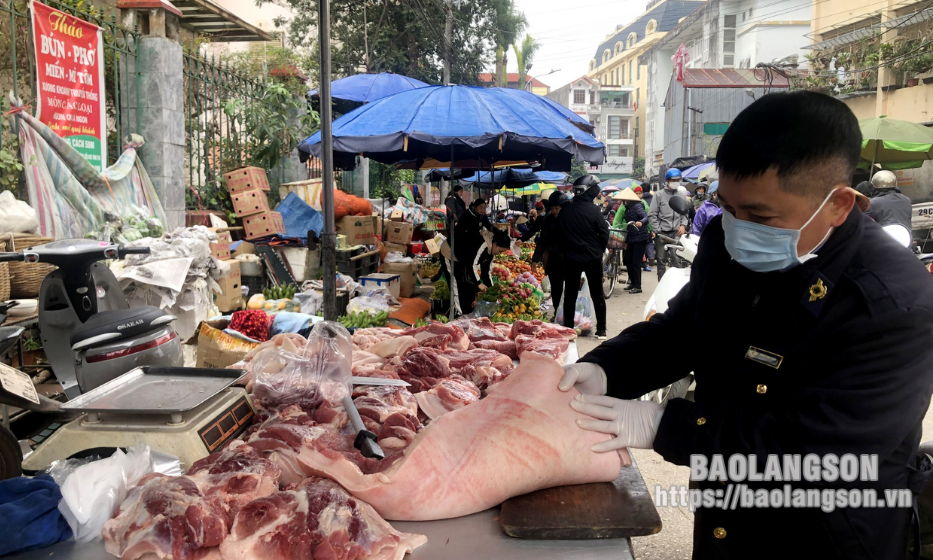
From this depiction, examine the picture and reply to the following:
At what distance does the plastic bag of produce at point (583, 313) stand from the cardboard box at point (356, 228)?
399cm

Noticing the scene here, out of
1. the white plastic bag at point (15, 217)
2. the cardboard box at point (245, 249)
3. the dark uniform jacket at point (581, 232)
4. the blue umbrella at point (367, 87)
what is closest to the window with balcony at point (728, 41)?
the blue umbrella at point (367, 87)

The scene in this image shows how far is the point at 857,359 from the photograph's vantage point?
4.77 ft

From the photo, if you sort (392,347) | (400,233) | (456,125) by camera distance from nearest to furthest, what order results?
(392,347), (456,125), (400,233)

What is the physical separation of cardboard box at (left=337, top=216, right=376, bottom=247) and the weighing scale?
28.0 ft

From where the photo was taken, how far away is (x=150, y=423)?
2.15m

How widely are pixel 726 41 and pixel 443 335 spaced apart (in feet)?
153

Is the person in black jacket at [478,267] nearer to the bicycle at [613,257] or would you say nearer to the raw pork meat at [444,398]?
the bicycle at [613,257]

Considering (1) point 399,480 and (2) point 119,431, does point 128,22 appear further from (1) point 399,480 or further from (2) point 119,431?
(1) point 399,480

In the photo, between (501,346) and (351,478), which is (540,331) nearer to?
(501,346)

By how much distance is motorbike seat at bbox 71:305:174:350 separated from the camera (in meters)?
2.84

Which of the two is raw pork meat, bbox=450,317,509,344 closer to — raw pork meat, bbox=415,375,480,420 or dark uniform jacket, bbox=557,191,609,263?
raw pork meat, bbox=415,375,480,420

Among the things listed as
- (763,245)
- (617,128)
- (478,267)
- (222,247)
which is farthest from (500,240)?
(617,128)

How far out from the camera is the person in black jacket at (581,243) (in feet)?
27.8

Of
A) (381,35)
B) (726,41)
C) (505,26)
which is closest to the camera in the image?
(381,35)
